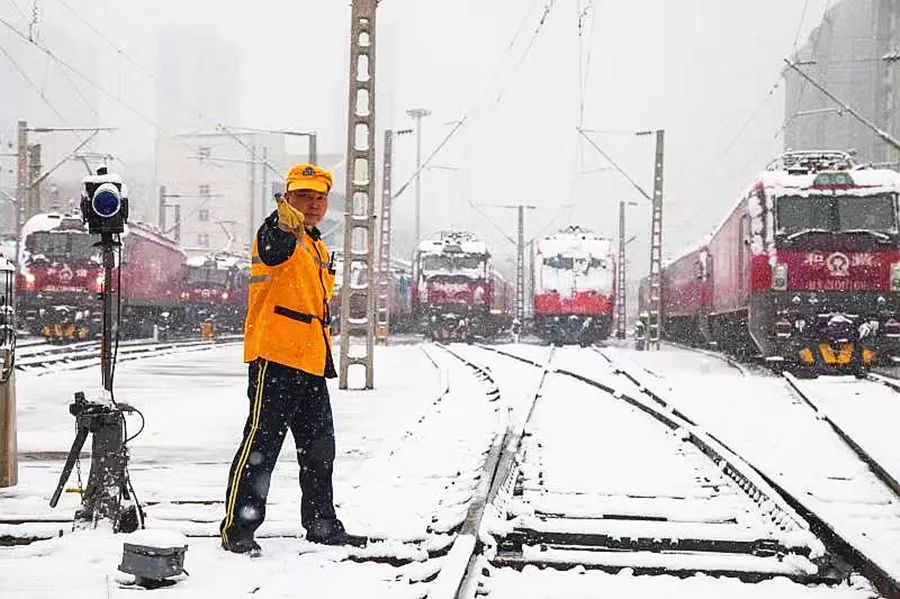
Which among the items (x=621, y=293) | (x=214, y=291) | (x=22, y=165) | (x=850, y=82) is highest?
(x=850, y=82)

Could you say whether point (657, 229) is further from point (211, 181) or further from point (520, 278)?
point (211, 181)

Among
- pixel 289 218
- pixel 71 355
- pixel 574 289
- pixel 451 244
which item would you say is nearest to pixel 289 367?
pixel 289 218

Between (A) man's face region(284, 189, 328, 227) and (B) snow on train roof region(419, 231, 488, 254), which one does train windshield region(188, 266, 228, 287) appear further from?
(A) man's face region(284, 189, 328, 227)

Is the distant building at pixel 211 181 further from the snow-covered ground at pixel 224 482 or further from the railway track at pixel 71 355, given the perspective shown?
the snow-covered ground at pixel 224 482

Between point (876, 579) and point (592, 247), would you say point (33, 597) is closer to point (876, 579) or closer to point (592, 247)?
point (876, 579)

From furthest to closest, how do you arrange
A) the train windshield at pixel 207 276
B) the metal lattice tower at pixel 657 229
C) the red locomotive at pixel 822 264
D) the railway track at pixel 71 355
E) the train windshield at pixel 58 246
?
the train windshield at pixel 207 276
the metal lattice tower at pixel 657 229
the train windshield at pixel 58 246
the railway track at pixel 71 355
the red locomotive at pixel 822 264

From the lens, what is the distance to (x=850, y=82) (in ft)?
199

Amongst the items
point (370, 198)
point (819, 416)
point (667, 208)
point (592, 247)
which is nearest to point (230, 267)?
point (592, 247)

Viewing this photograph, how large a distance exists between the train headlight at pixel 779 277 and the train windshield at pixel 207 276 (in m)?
30.1

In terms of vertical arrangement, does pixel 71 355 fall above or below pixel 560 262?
below

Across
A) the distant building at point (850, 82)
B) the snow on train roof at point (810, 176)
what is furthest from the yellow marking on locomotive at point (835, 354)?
the distant building at point (850, 82)

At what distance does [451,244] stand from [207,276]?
13402 mm

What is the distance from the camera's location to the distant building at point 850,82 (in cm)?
5366

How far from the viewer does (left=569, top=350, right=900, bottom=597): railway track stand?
16.1 ft
